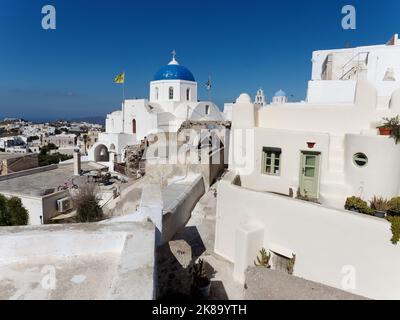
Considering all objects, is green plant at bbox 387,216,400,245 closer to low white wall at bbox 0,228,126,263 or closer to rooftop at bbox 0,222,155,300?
rooftop at bbox 0,222,155,300

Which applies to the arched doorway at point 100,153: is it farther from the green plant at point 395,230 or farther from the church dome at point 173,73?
the green plant at point 395,230

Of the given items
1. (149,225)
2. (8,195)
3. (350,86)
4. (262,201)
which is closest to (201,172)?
(262,201)

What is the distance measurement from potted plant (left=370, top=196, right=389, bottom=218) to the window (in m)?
3.23

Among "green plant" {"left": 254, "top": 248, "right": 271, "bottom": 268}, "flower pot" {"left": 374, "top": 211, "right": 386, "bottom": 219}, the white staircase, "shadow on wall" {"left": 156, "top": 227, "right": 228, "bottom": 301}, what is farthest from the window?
"shadow on wall" {"left": 156, "top": 227, "right": 228, "bottom": 301}

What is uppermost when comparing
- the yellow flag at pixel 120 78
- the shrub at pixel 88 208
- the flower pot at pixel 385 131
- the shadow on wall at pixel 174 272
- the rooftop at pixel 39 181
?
the yellow flag at pixel 120 78

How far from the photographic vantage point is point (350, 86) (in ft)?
39.0

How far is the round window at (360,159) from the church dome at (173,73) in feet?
93.9

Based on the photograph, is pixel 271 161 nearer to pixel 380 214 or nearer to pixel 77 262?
pixel 380 214

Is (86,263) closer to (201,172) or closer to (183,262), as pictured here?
(183,262)

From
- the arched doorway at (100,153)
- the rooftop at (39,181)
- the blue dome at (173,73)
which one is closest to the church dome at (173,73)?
the blue dome at (173,73)

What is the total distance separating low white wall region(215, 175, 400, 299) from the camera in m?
6.01

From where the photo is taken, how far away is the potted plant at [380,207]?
6.95 metres

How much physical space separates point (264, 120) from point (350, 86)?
13.4 ft

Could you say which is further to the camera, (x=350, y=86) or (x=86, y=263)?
(x=350, y=86)
